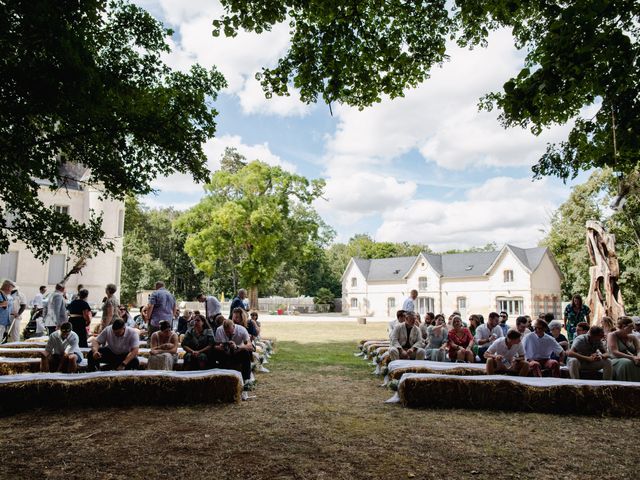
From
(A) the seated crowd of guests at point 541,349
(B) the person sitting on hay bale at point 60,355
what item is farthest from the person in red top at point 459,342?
(B) the person sitting on hay bale at point 60,355

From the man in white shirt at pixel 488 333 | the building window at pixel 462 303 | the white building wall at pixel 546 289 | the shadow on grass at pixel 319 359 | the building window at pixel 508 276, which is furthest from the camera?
the building window at pixel 462 303

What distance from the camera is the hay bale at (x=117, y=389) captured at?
6266 millimetres

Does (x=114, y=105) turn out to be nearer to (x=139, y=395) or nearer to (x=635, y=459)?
(x=139, y=395)

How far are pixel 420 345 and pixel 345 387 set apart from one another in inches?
84.0

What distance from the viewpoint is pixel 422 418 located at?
237 inches

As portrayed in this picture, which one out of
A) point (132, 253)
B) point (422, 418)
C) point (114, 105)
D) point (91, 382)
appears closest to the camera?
point (422, 418)

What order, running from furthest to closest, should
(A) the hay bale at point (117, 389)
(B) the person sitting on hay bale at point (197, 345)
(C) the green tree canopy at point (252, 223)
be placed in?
(C) the green tree canopy at point (252, 223) < (B) the person sitting on hay bale at point (197, 345) < (A) the hay bale at point (117, 389)

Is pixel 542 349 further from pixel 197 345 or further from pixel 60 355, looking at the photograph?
pixel 60 355

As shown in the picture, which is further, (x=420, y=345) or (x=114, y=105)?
(x=420, y=345)

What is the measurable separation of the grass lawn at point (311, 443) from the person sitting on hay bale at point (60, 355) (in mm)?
1922

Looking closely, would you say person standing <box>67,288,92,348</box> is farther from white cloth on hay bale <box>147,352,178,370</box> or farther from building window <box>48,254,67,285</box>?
building window <box>48,254,67,285</box>

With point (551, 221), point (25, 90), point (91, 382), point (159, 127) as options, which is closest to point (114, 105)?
point (159, 127)

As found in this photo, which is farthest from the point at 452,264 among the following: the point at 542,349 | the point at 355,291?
the point at 542,349

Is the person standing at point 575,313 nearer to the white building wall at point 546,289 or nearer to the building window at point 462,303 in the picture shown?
the white building wall at point 546,289
